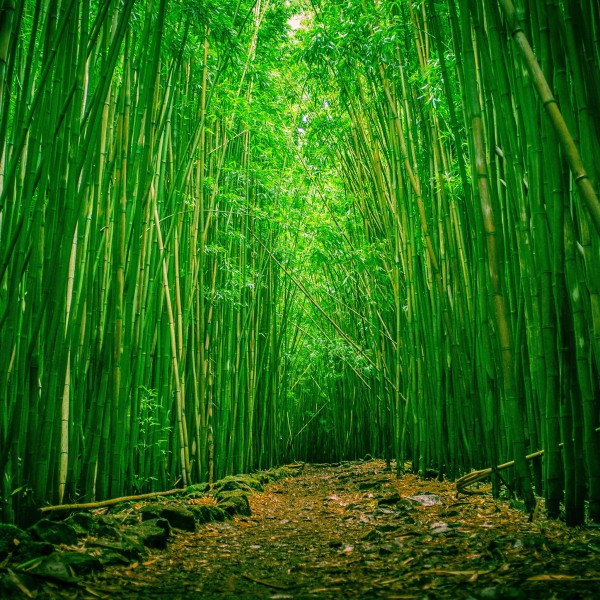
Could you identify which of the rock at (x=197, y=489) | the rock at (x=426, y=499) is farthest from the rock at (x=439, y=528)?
the rock at (x=197, y=489)

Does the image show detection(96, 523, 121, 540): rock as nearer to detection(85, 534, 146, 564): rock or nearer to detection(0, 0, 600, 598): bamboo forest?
detection(85, 534, 146, 564): rock

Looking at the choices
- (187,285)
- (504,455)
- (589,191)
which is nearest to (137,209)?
(187,285)

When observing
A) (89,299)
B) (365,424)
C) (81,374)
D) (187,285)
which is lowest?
(365,424)

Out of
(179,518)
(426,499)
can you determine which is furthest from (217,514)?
(426,499)

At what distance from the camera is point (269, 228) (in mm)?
4090

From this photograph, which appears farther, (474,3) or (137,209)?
(137,209)

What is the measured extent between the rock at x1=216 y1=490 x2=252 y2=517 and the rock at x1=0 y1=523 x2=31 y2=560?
35.8 inches

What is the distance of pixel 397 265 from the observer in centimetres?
325

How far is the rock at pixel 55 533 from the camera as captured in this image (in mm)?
1127

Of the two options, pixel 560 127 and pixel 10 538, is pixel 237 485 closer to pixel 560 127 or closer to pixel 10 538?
pixel 10 538

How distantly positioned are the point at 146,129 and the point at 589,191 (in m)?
1.36

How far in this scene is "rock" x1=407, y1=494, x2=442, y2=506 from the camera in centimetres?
191

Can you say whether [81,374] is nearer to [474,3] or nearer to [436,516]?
[436,516]

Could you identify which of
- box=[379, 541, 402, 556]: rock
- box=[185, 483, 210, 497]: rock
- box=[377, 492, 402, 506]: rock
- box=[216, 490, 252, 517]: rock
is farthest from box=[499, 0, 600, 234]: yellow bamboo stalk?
box=[185, 483, 210, 497]: rock
